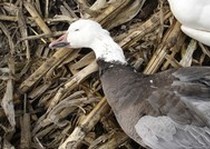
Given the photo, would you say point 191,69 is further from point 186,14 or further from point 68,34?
point 68,34

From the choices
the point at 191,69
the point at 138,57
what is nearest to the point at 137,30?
the point at 138,57

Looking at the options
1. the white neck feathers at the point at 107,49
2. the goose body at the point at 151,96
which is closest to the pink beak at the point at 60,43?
the goose body at the point at 151,96

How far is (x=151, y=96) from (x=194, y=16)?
36cm

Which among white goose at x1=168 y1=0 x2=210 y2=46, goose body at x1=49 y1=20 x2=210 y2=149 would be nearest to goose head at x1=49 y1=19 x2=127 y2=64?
goose body at x1=49 y1=20 x2=210 y2=149

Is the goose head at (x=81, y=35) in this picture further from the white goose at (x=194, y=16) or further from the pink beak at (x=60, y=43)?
the white goose at (x=194, y=16)

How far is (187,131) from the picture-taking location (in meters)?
Answer: 2.83

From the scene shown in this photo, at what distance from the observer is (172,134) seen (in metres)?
2.83

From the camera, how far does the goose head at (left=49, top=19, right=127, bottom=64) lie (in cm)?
311

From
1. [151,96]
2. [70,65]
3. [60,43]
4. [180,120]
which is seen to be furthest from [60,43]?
→ [180,120]

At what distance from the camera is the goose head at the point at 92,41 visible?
3.11 m

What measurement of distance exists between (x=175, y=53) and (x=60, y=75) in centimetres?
47

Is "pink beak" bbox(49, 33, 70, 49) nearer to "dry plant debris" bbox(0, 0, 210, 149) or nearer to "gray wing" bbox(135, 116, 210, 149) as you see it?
"dry plant debris" bbox(0, 0, 210, 149)

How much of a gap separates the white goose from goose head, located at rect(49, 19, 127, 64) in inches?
10.6

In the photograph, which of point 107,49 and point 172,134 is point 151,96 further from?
point 107,49
